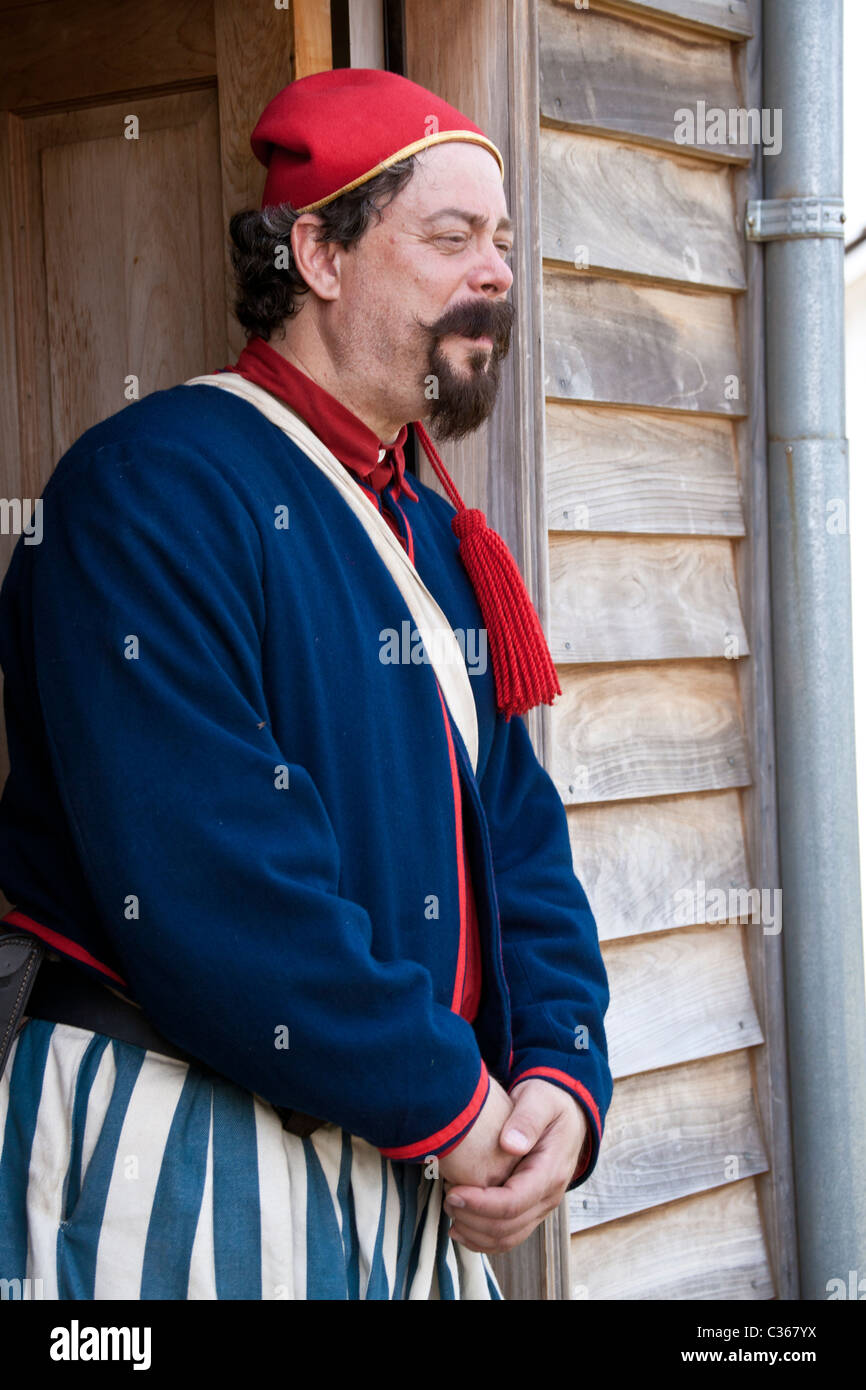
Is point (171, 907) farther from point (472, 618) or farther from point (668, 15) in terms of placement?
point (668, 15)

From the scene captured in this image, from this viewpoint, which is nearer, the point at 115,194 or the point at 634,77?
the point at 115,194

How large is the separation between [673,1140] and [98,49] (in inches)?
77.6

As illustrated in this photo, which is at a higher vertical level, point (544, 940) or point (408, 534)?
point (408, 534)

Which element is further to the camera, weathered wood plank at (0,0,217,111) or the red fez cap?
weathered wood plank at (0,0,217,111)

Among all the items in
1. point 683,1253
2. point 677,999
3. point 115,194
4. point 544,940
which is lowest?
point 683,1253

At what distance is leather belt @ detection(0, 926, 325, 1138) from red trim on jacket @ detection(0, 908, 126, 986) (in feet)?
0.03

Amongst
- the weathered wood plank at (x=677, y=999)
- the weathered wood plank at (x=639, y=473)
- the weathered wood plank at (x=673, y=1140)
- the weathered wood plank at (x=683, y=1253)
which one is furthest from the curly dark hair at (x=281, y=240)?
the weathered wood plank at (x=683, y=1253)

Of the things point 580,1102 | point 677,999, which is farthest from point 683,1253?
point 580,1102

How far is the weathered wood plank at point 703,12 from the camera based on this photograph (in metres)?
2.31

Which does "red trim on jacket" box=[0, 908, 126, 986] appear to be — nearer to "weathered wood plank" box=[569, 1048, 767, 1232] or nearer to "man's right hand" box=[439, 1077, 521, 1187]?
"man's right hand" box=[439, 1077, 521, 1187]

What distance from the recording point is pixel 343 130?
64.3 inches

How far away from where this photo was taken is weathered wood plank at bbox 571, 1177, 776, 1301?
87.5 inches

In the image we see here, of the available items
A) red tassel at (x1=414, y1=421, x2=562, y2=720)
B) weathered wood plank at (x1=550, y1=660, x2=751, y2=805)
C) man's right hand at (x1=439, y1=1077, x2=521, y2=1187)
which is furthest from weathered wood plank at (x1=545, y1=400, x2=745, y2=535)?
man's right hand at (x1=439, y1=1077, x2=521, y2=1187)

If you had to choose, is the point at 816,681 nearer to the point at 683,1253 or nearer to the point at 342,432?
the point at 683,1253
